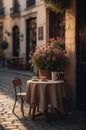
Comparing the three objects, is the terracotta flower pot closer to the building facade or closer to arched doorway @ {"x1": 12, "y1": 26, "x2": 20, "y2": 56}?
the building facade

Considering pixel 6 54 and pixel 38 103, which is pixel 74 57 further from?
pixel 6 54

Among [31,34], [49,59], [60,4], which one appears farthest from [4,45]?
[49,59]

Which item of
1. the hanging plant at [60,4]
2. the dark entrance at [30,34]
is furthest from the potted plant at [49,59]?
the dark entrance at [30,34]

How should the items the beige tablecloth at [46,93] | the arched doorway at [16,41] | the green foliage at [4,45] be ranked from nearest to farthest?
the beige tablecloth at [46,93] → the green foliage at [4,45] → the arched doorway at [16,41]

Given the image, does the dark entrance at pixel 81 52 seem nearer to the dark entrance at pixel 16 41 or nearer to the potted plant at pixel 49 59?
the potted plant at pixel 49 59

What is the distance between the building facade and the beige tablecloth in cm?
125

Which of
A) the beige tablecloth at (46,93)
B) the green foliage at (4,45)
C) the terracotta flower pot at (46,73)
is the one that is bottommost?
the beige tablecloth at (46,93)

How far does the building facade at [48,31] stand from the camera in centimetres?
940

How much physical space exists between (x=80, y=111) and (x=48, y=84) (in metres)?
1.64

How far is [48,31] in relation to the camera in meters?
20.7

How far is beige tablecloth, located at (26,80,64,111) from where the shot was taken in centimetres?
812

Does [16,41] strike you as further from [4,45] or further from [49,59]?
[49,59]

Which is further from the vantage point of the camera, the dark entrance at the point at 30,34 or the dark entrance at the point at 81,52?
the dark entrance at the point at 30,34

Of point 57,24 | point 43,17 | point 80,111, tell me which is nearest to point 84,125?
point 80,111
